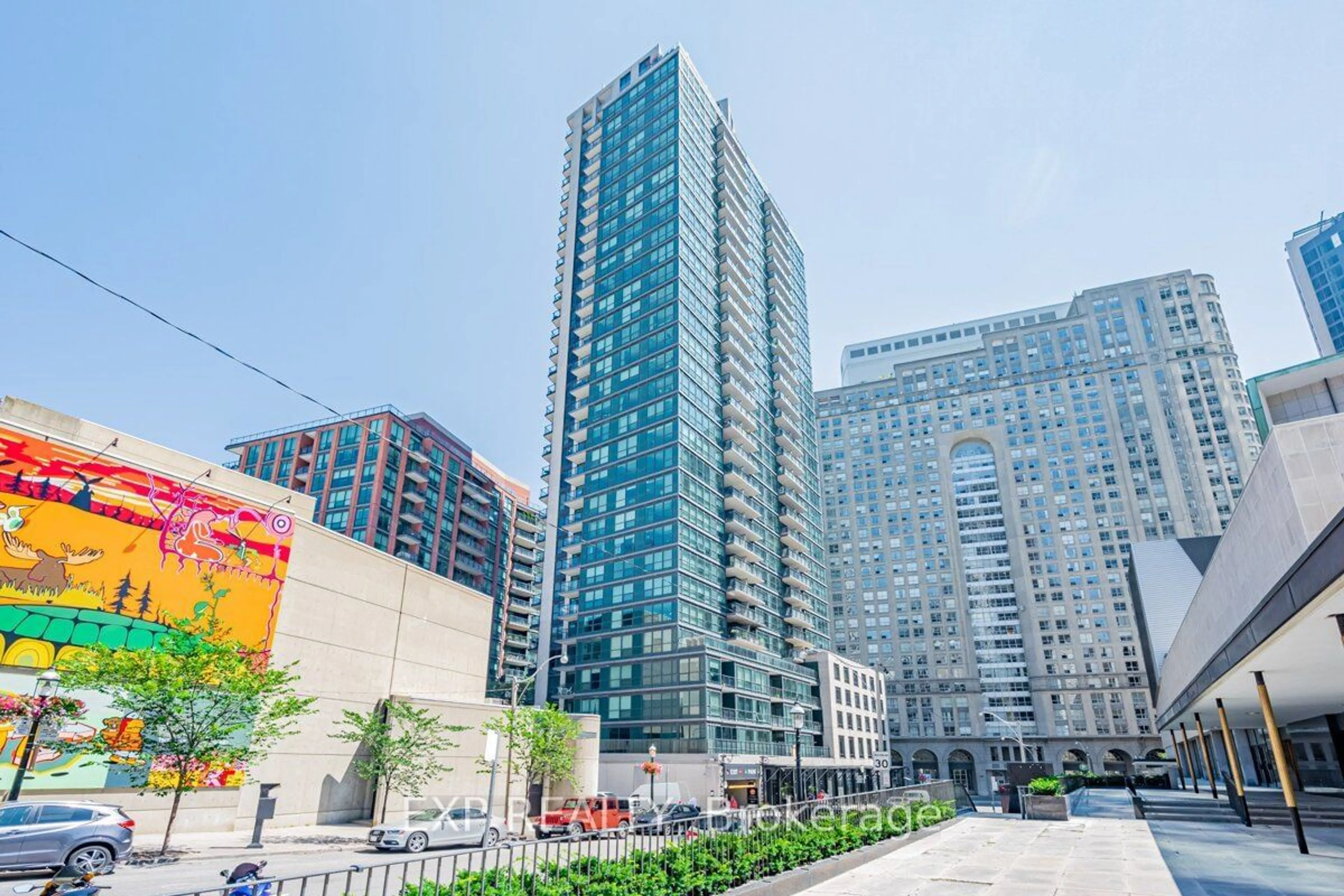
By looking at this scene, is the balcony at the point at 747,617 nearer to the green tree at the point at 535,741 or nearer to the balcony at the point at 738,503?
the balcony at the point at 738,503

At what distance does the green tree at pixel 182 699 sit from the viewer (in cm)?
2266

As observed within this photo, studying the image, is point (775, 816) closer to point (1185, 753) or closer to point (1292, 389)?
point (1292, 389)

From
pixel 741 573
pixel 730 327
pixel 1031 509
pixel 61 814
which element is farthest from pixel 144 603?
pixel 1031 509

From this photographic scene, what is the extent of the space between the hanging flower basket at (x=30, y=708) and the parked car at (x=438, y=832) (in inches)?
422

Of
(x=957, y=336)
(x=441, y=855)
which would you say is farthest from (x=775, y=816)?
(x=957, y=336)

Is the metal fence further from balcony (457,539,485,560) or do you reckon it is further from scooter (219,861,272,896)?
balcony (457,539,485,560)

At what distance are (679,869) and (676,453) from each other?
54352 mm

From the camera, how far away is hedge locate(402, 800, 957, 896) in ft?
30.5

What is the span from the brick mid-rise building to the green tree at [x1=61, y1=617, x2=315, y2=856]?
172 feet

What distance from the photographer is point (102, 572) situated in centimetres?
2605

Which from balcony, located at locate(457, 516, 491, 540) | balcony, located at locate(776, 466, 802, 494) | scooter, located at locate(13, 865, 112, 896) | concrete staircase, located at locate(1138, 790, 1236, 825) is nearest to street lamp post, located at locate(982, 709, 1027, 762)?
balcony, located at locate(776, 466, 802, 494)

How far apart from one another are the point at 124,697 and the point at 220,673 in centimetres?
367

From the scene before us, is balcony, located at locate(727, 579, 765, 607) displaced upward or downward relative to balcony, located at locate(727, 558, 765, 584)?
downward

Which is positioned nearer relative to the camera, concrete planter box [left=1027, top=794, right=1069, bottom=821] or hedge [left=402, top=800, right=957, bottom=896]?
hedge [left=402, top=800, right=957, bottom=896]
